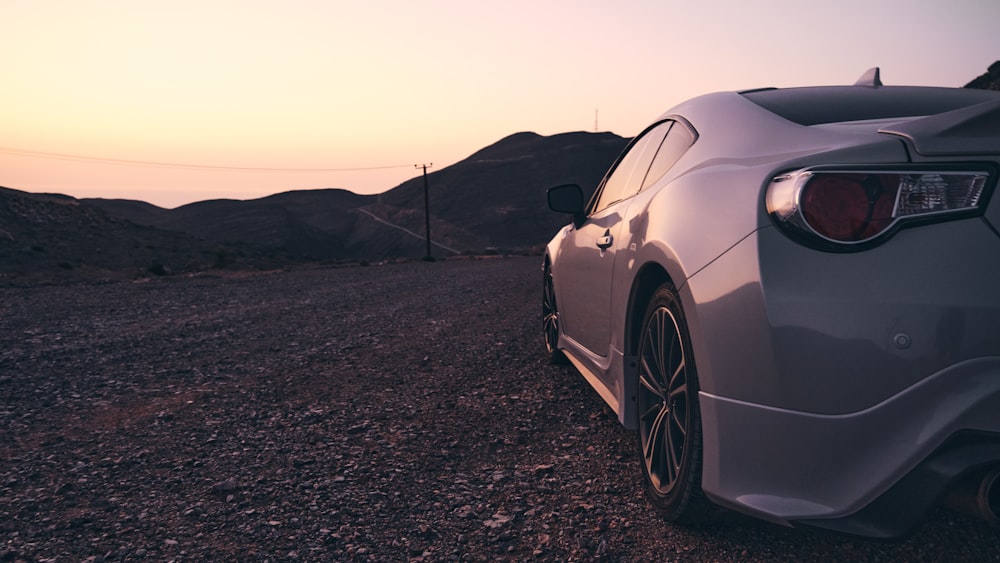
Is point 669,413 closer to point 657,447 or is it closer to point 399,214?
point 657,447

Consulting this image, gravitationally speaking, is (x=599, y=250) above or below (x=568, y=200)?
below

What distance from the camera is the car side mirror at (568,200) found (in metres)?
4.76

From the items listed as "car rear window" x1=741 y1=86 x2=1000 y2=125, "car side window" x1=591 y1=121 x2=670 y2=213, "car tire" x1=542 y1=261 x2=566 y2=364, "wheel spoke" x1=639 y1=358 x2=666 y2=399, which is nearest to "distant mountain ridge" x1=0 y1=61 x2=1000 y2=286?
"car tire" x1=542 y1=261 x2=566 y2=364

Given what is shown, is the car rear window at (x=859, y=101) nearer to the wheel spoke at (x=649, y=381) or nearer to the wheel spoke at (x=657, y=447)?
the wheel spoke at (x=649, y=381)

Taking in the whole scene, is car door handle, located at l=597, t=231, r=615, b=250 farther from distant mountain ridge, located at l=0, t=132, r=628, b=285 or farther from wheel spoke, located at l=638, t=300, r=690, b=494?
distant mountain ridge, located at l=0, t=132, r=628, b=285

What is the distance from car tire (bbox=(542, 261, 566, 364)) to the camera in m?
5.70

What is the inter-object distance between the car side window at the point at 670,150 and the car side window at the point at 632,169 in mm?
112

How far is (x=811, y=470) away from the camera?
6.72 feet

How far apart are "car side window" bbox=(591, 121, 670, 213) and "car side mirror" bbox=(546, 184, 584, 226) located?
11cm

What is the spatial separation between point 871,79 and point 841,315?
1831 mm

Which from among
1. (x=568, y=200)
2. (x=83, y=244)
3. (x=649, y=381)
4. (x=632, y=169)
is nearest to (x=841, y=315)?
(x=649, y=381)

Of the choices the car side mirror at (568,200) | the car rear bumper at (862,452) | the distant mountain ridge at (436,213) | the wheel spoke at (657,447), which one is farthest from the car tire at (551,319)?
the distant mountain ridge at (436,213)

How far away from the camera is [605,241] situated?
371 centimetres

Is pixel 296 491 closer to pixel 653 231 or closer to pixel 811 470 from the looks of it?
pixel 653 231
